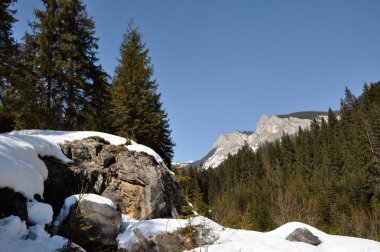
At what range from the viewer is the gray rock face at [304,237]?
46.8ft

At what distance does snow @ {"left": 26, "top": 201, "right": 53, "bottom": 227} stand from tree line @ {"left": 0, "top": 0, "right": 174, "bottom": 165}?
39.8ft

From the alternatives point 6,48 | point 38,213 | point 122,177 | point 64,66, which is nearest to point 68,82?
point 64,66

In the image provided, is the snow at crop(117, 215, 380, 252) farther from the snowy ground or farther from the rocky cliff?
the rocky cliff

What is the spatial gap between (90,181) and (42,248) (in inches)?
370

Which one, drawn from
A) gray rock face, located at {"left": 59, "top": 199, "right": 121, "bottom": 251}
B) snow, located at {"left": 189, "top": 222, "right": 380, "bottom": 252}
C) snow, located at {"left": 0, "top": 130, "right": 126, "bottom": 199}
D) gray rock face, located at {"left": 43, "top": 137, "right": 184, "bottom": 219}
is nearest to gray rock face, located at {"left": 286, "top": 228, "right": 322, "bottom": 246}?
snow, located at {"left": 189, "top": 222, "right": 380, "bottom": 252}

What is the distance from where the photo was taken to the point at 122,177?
50.5ft

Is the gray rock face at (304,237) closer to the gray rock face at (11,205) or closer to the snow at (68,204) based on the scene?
the snow at (68,204)

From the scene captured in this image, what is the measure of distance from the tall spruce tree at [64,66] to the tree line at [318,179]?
12.5 m

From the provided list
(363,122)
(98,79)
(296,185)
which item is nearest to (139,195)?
(98,79)

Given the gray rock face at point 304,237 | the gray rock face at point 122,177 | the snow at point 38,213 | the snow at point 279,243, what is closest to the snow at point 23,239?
the snow at point 38,213

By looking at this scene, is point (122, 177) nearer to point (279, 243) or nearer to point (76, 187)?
point (76, 187)

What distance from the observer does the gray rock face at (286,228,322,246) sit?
46.8ft

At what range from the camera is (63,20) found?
21984mm

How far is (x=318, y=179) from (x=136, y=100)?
55.9 meters
